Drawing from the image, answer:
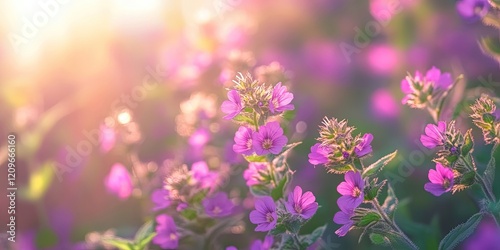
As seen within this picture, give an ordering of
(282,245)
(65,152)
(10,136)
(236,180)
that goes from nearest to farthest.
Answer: (282,245)
(236,180)
(10,136)
(65,152)

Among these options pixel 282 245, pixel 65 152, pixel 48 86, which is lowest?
pixel 282 245

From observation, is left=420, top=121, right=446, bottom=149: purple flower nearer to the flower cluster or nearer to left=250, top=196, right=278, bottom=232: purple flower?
the flower cluster

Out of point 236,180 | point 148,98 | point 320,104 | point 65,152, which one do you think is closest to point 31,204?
point 65,152

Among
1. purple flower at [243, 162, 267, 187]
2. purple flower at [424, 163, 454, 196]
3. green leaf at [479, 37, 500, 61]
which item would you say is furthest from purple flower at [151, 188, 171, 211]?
green leaf at [479, 37, 500, 61]

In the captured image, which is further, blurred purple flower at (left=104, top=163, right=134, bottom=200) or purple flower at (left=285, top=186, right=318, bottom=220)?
blurred purple flower at (left=104, top=163, right=134, bottom=200)

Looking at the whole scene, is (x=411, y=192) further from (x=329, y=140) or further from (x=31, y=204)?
(x=31, y=204)

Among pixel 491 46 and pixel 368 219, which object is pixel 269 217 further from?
pixel 491 46

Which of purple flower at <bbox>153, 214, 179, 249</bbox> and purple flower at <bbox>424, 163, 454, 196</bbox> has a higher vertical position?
purple flower at <bbox>153, 214, 179, 249</bbox>

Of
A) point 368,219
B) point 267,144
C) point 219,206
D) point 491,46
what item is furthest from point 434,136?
point 219,206

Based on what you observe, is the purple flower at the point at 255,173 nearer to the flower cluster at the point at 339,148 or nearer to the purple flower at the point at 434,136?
the flower cluster at the point at 339,148
